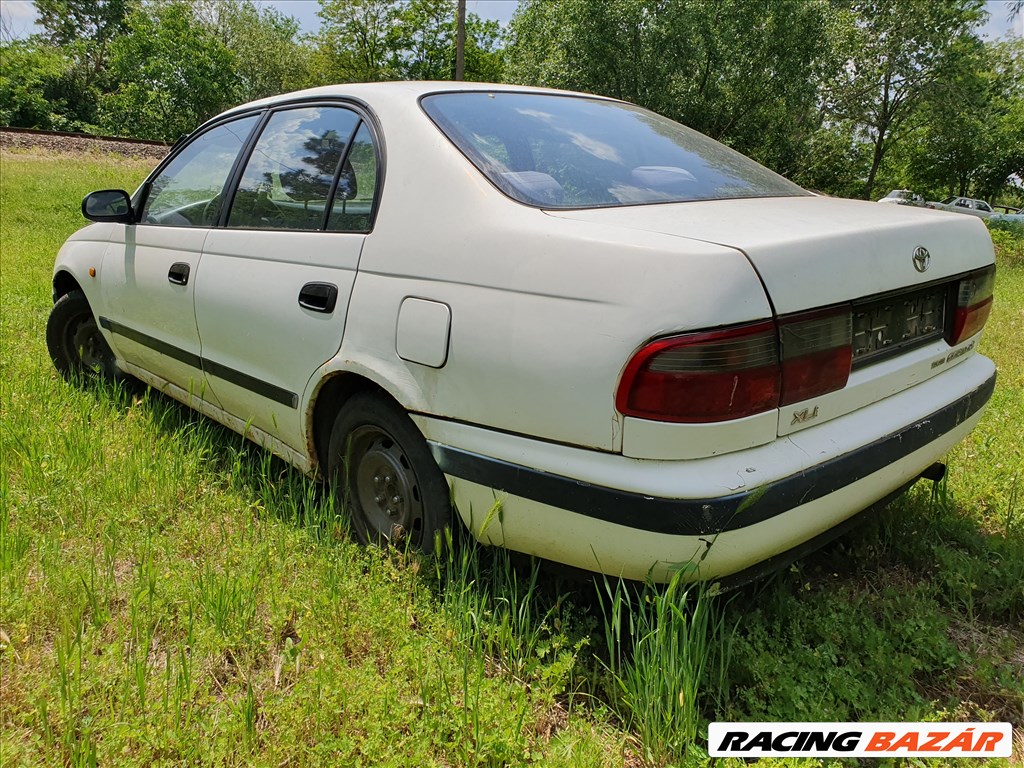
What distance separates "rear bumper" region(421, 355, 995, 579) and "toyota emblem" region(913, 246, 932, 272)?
0.37 meters

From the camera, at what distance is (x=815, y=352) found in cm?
171

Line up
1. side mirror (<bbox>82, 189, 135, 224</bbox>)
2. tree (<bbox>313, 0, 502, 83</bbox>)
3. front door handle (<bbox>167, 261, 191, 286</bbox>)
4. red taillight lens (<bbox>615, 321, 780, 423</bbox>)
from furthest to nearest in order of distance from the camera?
tree (<bbox>313, 0, 502, 83</bbox>), side mirror (<bbox>82, 189, 135, 224</bbox>), front door handle (<bbox>167, 261, 191, 286</bbox>), red taillight lens (<bbox>615, 321, 780, 423</bbox>)

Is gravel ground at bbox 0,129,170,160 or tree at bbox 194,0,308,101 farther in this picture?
tree at bbox 194,0,308,101

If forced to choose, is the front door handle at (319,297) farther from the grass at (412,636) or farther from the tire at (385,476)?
the grass at (412,636)

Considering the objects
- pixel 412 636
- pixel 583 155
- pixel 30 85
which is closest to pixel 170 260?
pixel 583 155

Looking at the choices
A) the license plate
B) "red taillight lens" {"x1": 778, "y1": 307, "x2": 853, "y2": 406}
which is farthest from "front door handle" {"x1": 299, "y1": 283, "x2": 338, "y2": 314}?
the license plate

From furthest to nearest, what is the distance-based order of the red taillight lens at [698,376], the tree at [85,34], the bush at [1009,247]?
the tree at [85,34], the bush at [1009,247], the red taillight lens at [698,376]

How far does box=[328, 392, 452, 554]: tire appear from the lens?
6.86ft

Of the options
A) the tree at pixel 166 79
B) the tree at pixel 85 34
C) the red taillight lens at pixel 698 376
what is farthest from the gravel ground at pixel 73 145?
the tree at pixel 85 34

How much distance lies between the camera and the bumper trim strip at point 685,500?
1586 millimetres

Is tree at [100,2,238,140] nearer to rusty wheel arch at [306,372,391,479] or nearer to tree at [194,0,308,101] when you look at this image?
tree at [194,0,308,101]

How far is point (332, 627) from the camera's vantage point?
2090 mm

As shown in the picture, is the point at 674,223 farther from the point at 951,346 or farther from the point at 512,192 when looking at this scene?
the point at 951,346

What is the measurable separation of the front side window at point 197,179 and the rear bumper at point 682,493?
5.94 feet
